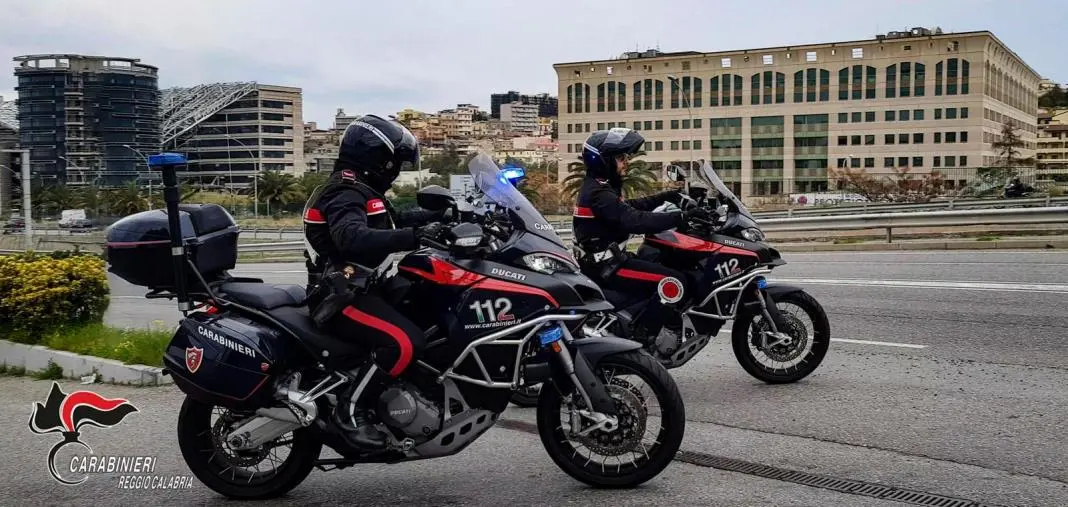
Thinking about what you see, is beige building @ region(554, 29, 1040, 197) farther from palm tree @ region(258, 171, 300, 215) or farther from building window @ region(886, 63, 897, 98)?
palm tree @ region(258, 171, 300, 215)

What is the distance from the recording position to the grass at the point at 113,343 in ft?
27.5

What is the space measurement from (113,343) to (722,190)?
5.48 metres

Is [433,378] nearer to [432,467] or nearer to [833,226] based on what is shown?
[432,467]

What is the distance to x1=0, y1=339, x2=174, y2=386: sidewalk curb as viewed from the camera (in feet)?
26.3

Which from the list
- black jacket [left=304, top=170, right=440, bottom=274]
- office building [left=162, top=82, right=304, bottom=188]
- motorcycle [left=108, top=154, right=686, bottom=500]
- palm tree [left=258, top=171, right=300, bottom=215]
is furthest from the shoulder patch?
office building [left=162, top=82, right=304, bottom=188]

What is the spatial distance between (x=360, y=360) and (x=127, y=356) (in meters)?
4.28

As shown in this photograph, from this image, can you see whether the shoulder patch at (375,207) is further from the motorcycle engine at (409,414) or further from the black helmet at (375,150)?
the motorcycle engine at (409,414)

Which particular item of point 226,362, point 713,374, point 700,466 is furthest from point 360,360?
point 713,374

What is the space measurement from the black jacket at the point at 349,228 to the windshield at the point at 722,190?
3339 millimetres

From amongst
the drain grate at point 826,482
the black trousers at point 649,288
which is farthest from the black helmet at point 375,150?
the black trousers at point 649,288

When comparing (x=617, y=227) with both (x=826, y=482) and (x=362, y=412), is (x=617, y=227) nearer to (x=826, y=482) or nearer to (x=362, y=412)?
(x=826, y=482)

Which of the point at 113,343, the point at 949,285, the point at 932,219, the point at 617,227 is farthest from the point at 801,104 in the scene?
the point at 113,343

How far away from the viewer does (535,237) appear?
509 cm

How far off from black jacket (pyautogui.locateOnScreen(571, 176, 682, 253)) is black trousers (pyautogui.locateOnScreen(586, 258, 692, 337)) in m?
0.26
